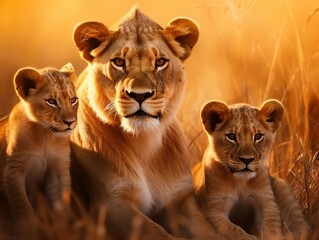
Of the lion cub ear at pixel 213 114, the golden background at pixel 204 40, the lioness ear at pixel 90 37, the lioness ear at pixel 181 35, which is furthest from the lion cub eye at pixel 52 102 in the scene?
the golden background at pixel 204 40

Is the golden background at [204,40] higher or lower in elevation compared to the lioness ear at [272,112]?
lower

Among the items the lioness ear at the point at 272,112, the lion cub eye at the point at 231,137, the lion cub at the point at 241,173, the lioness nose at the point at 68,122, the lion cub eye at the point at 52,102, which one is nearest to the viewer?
the lioness nose at the point at 68,122

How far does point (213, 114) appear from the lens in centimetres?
645

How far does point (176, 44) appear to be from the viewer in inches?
250

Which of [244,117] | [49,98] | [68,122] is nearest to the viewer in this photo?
Answer: [68,122]

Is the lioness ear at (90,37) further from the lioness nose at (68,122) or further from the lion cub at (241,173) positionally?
the lion cub at (241,173)

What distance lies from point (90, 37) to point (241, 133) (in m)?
0.99

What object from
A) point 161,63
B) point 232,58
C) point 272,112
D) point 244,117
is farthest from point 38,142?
point 232,58

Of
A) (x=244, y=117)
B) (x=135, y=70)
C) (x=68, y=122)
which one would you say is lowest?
(x=244, y=117)

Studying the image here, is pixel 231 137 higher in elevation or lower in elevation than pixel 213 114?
lower

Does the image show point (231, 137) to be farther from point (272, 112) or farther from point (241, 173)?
point (272, 112)

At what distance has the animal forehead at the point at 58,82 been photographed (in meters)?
5.96

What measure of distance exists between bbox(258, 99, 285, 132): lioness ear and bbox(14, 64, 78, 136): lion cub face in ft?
3.75

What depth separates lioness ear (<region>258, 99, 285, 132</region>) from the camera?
6.48 metres
